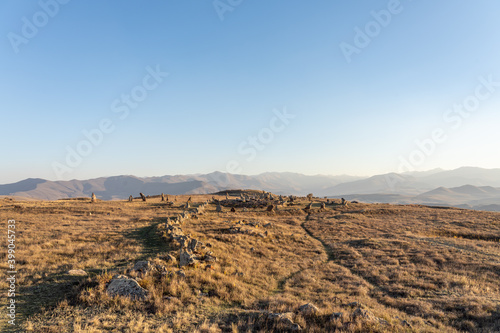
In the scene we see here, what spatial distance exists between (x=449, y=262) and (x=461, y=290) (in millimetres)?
8221

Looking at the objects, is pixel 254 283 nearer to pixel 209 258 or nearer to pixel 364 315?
pixel 209 258

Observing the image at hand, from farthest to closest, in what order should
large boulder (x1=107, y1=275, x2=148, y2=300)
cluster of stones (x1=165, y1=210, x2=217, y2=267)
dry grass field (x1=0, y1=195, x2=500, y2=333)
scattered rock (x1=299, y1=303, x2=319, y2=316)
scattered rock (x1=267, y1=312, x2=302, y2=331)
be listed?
1. cluster of stones (x1=165, y1=210, x2=217, y2=267)
2. large boulder (x1=107, y1=275, x2=148, y2=300)
3. scattered rock (x1=299, y1=303, x2=319, y2=316)
4. dry grass field (x1=0, y1=195, x2=500, y2=333)
5. scattered rock (x1=267, y1=312, x2=302, y2=331)

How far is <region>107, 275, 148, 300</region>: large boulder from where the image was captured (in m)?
10.6

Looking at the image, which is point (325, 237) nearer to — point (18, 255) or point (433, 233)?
point (433, 233)

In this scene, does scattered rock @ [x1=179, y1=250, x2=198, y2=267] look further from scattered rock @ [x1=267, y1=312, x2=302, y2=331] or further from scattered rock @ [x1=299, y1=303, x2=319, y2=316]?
scattered rock @ [x1=299, y1=303, x2=319, y2=316]

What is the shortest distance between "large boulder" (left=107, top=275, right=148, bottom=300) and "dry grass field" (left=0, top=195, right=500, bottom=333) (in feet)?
0.93

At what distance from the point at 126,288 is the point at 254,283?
26.1 feet

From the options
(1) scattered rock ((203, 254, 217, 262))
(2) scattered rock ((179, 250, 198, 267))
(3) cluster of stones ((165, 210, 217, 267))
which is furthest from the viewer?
(1) scattered rock ((203, 254, 217, 262))

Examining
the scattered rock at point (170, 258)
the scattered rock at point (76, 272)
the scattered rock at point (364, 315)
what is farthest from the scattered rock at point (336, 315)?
the scattered rock at point (76, 272)

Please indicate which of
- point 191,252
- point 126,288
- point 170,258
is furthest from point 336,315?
point 191,252

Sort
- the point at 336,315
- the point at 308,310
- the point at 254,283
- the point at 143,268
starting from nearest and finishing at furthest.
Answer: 1. the point at 336,315
2. the point at 308,310
3. the point at 143,268
4. the point at 254,283

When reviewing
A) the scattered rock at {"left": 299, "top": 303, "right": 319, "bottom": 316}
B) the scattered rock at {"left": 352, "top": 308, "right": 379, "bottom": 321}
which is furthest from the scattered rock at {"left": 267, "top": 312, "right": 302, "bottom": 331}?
the scattered rock at {"left": 352, "top": 308, "right": 379, "bottom": 321}

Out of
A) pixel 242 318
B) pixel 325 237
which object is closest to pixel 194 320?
pixel 242 318

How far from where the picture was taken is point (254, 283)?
1534 centimetres
